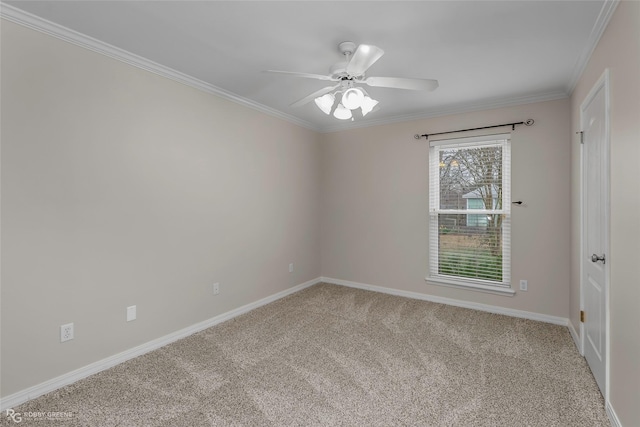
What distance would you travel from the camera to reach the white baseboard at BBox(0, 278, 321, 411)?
2.04 m

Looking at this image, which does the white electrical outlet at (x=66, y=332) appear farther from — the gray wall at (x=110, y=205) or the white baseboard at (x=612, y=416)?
the white baseboard at (x=612, y=416)

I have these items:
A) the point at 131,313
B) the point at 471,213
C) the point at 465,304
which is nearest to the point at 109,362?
the point at 131,313

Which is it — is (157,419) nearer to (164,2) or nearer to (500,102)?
(164,2)

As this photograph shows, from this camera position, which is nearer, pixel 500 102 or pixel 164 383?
pixel 164 383

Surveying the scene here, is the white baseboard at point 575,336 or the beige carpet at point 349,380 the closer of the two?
the beige carpet at point 349,380

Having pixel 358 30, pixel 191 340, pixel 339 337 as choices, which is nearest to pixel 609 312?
pixel 339 337

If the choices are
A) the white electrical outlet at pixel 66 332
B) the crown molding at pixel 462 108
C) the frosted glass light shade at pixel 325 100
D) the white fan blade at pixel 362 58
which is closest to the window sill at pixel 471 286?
the crown molding at pixel 462 108

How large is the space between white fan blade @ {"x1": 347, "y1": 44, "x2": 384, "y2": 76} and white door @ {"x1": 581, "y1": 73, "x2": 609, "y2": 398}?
147 cm

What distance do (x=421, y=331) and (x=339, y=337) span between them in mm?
837

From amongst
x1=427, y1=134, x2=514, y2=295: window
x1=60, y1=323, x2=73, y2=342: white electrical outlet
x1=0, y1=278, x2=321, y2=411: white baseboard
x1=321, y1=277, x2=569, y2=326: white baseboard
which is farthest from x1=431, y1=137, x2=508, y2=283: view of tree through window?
x1=60, y1=323, x2=73, y2=342: white electrical outlet

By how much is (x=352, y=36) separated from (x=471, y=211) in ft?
8.60

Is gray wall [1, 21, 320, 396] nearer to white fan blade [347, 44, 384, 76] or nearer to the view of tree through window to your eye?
white fan blade [347, 44, 384, 76]

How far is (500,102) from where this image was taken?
11.9ft

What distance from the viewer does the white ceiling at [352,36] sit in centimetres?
196
